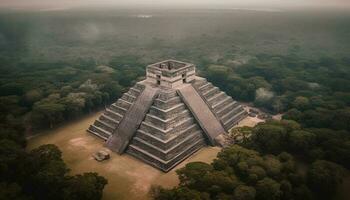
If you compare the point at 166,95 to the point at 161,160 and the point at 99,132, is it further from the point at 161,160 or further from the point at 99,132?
the point at 99,132

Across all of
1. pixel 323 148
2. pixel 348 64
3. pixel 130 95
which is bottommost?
pixel 348 64

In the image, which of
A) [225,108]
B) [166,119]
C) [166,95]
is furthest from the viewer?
[225,108]

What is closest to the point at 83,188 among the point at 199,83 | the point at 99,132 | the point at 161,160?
the point at 161,160

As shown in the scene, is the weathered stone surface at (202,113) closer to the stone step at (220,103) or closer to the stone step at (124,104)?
the stone step at (220,103)

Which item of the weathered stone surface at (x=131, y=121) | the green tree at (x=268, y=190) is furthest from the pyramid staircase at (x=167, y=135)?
the green tree at (x=268, y=190)

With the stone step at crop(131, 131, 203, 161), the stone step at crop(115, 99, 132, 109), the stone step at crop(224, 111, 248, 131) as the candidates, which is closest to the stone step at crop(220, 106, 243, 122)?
the stone step at crop(224, 111, 248, 131)

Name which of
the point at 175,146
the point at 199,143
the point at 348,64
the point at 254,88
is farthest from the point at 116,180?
the point at 348,64

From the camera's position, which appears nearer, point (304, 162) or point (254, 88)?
point (304, 162)

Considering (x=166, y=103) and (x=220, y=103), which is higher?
(x=166, y=103)

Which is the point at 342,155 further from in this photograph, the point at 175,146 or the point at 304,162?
the point at 175,146
